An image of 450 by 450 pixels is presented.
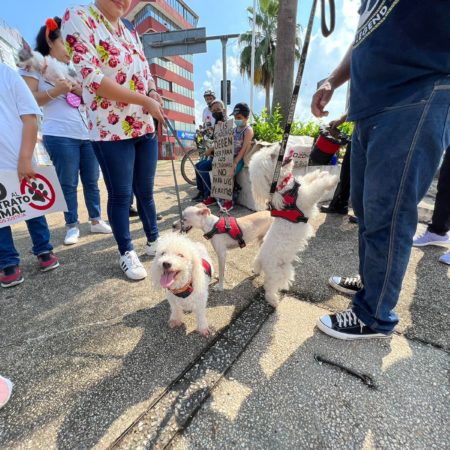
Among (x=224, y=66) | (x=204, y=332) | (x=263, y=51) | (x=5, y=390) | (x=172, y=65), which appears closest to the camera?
(x=5, y=390)

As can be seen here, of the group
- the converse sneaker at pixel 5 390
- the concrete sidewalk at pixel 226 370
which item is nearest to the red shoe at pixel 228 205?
the concrete sidewalk at pixel 226 370

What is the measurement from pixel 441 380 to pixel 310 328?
714 mm

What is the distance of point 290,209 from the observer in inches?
80.6

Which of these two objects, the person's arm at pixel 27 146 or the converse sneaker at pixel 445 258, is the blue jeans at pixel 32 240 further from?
the converse sneaker at pixel 445 258

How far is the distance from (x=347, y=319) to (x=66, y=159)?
10.8 ft

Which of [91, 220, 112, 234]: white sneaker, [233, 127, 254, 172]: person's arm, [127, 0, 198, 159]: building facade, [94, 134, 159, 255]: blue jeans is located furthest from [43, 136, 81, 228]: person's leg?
[127, 0, 198, 159]: building facade

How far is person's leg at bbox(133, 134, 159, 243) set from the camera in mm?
2402

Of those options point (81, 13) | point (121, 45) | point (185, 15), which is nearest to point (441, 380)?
point (121, 45)

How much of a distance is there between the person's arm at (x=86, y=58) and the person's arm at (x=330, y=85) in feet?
4.47

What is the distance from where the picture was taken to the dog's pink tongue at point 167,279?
1.58 m

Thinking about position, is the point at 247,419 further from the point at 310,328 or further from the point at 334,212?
the point at 334,212

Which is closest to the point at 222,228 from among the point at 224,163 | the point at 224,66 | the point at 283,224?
the point at 283,224

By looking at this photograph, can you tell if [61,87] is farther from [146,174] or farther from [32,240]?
[32,240]

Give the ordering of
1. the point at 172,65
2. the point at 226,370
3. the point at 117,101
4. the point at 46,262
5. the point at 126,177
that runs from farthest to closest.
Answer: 1. the point at 172,65
2. the point at 46,262
3. the point at 126,177
4. the point at 117,101
5. the point at 226,370
